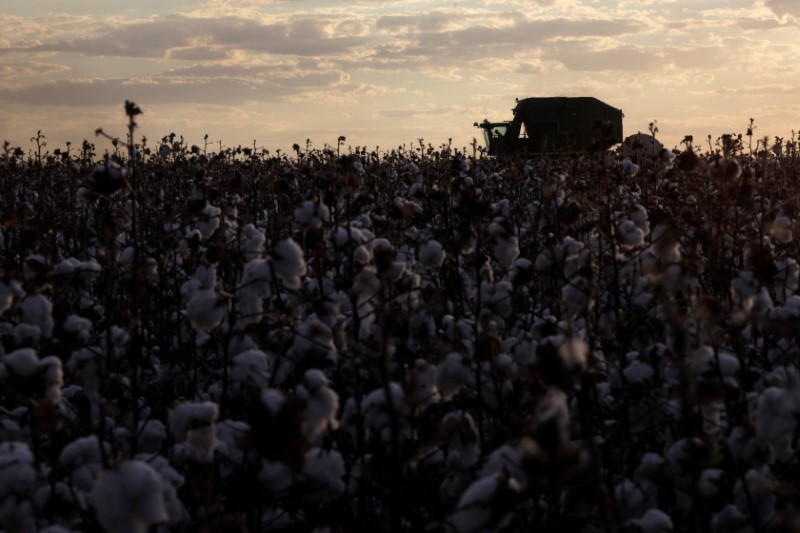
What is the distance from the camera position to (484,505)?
267 cm

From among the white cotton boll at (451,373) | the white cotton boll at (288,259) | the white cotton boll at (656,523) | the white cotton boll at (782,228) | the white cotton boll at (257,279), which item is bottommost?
the white cotton boll at (656,523)

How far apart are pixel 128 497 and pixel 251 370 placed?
1.30m

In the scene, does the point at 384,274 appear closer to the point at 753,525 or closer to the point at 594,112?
the point at 753,525

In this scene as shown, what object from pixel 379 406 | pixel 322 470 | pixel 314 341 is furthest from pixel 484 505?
pixel 314 341

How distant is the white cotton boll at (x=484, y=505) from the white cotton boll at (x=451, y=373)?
886mm

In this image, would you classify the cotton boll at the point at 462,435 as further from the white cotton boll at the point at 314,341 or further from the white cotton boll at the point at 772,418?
the white cotton boll at the point at 772,418

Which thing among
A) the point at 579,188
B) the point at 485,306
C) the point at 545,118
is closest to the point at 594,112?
the point at 545,118

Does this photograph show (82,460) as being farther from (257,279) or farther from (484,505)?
(484,505)

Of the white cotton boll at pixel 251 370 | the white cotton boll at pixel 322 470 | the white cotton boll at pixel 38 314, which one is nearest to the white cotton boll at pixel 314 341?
the white cotton boll at pixel 251 370

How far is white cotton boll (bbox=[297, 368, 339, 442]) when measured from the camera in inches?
126

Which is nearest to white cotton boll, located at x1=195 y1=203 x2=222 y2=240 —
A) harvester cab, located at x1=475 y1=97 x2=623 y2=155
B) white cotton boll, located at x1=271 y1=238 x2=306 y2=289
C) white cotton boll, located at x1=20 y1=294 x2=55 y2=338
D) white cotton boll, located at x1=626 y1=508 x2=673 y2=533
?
white cotton boll, located at x1=20 y1=294 x2=55 y2=338

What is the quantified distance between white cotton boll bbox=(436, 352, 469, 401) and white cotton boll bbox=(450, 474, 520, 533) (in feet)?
2.91

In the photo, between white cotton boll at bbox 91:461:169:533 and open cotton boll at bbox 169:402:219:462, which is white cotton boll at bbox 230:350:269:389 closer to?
open cotton boll at bbox 169:402:219:462

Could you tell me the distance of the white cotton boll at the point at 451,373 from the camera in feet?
11.8
